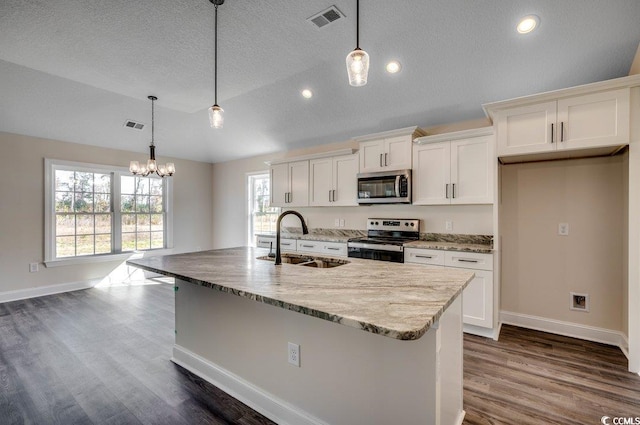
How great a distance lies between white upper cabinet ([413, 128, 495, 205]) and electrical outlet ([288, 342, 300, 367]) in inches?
99.3

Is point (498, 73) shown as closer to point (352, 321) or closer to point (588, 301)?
point (588, 301)

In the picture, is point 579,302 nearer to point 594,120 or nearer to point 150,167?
point 594,120

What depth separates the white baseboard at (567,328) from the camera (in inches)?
114

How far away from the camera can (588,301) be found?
9.96ft

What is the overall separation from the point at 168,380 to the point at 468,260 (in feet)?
9.57

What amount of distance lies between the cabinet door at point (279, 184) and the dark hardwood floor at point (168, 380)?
2502 millimetres

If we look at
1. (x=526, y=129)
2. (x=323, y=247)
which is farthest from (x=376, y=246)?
(x=526, y=129)

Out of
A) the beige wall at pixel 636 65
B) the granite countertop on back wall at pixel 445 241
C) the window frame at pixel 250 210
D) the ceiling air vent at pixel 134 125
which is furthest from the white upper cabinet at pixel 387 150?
the ceiling air vent at pixel 134 125

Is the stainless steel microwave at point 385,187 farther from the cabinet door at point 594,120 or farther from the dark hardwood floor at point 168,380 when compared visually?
the dark hardwood floor at point 168,380

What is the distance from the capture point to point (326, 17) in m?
2.56

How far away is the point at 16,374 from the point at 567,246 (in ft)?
16.8

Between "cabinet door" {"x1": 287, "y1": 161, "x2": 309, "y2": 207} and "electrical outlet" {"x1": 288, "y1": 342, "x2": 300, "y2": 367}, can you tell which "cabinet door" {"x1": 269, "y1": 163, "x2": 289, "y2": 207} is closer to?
"cabinet door" {"x1": 287, "y1": 161, "x2": 309, "y2": 207}

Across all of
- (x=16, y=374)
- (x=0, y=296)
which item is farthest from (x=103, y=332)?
(x=0, y=296)

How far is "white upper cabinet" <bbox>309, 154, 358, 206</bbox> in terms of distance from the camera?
4.31m
